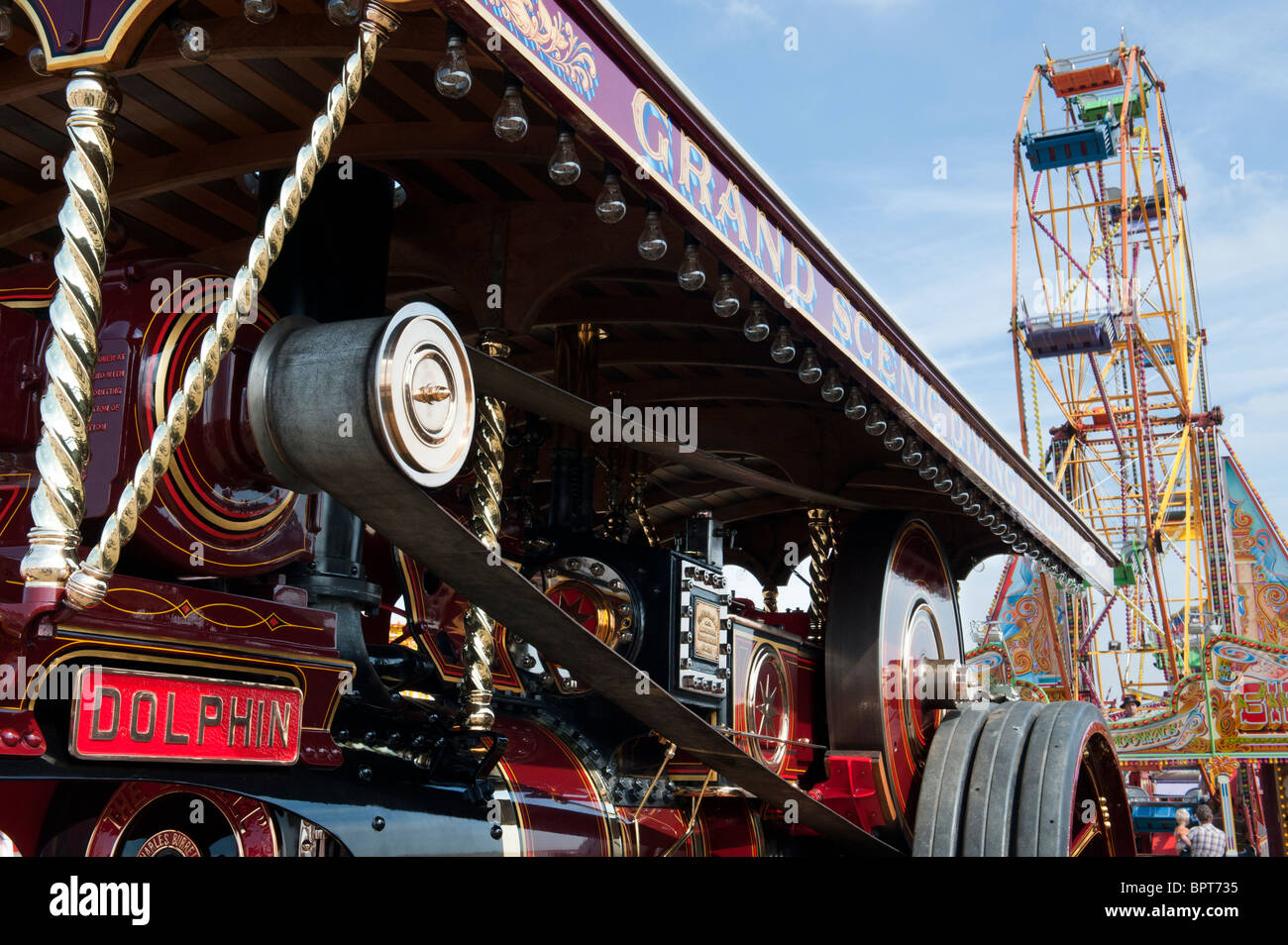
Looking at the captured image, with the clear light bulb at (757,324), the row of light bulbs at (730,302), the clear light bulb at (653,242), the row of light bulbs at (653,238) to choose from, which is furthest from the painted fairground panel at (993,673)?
the clear light bulb at (653,242)

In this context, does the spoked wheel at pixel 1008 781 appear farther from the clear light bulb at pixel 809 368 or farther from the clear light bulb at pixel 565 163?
the clear light bulb at pixel 565 163

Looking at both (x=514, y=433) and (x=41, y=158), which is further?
(x=514, y=433)

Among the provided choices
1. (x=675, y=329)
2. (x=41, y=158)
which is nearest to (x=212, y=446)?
(x=41, y=158)

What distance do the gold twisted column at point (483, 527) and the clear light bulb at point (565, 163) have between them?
3.16 ft

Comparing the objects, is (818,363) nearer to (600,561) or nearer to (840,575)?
(600,561)

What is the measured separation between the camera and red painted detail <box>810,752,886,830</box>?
16.0 feet

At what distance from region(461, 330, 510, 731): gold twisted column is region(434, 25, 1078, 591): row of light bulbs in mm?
660

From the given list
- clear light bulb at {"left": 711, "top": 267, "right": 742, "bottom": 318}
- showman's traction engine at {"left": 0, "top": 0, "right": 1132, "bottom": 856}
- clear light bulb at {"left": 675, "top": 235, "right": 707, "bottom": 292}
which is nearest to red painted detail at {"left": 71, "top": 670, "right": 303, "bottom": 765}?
showman's traction engine at {"left": 0, "top": 0, "right": 1132, "bottom": 856}

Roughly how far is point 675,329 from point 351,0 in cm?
277

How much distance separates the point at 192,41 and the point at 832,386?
2.15m

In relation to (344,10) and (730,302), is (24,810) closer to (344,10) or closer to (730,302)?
(344,10)

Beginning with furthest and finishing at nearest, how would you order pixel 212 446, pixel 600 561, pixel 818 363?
pixel 600 561 < pixel 818 363 < pixel 212 446

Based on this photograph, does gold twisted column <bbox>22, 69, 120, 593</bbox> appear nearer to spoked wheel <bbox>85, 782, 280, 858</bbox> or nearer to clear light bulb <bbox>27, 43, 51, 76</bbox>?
clear light bulb <bbox>27, 43, 51, 76</bbox>

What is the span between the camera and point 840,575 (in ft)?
17.0
